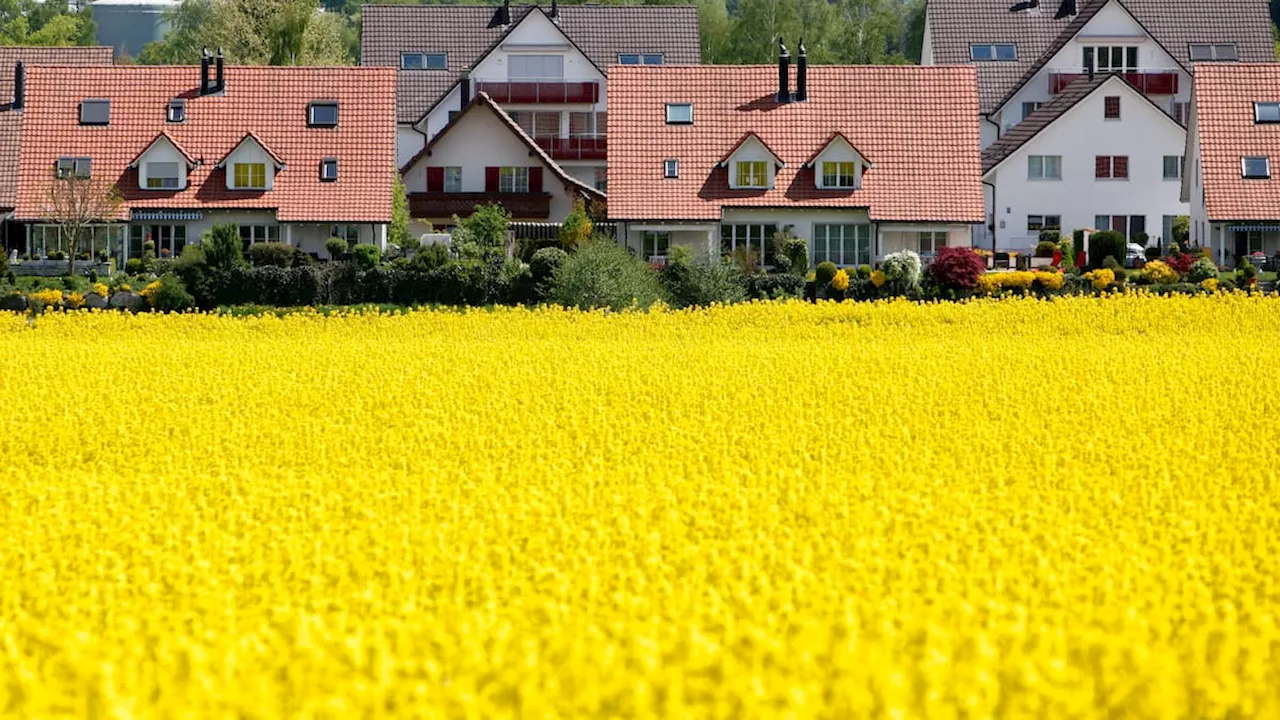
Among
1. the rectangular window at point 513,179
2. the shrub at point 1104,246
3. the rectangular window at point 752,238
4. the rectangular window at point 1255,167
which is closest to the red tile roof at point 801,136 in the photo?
the rectangular window at point 752,238

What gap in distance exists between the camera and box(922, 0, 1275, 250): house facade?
3231 inches

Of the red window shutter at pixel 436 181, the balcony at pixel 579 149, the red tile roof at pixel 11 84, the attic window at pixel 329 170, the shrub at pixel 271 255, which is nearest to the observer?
the shrub at pixel 271 255

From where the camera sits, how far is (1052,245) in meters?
60.0

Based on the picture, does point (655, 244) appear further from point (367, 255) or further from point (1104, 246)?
point (1104, 246)

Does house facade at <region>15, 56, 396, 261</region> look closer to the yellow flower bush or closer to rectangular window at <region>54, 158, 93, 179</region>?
rectangular window at <region>54, 158, 93, 179</region>

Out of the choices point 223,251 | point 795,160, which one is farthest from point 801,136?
point 223,251

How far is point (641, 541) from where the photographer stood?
1259 centimetres

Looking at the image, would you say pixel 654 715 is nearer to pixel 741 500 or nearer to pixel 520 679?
pixel 520 679

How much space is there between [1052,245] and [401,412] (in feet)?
132

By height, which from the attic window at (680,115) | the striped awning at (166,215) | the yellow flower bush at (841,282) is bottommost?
the yellow flower bush at (841,282)

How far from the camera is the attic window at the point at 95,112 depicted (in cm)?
6475

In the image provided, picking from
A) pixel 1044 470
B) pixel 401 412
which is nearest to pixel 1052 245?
pixel 401 412

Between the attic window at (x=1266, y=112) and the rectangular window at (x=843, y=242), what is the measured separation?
12818 mm

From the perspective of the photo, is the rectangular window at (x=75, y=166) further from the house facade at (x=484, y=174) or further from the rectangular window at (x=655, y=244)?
the rectangular window at (x=655, y=244)
